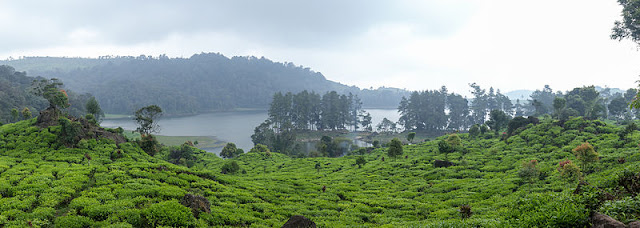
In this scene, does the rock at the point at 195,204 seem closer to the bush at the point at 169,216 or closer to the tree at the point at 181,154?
the bush at the point at 169,216

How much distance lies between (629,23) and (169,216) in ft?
224

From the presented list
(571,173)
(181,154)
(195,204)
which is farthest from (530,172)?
(181,154)

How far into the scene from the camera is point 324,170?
1980 inches

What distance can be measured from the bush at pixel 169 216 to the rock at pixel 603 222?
17.8 m

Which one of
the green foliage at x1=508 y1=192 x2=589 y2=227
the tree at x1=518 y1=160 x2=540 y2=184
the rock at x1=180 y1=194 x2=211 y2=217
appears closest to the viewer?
the green foliage at x1=508 y1=192 x2=589 y2=227

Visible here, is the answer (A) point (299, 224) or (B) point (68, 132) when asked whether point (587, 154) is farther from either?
(B) point (68, 132)

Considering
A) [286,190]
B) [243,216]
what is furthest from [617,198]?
[286,190]

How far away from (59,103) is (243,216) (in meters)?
38.5

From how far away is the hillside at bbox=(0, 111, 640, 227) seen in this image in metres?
15.1

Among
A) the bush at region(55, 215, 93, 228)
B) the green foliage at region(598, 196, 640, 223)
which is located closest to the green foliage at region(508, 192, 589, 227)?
the green foliage at region(598, 196, 640, 223)

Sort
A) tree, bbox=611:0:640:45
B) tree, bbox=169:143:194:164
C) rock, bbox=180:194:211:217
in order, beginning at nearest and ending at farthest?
rock, bbox=180:194:211:217 → tree, bbox=611:0:640:45 → tree, bbox=169:143:194:164

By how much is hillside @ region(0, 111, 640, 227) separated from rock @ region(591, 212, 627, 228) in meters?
0.31

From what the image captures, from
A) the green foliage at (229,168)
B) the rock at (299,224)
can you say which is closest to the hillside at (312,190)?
the green foliage at (229,168)

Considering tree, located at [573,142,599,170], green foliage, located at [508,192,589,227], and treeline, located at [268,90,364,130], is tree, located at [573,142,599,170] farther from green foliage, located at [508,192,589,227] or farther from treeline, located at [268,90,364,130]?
treeline, located at [268,90,364,130]
